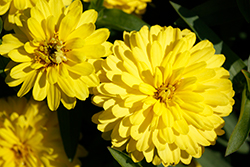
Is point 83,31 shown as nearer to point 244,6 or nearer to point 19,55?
point 19,55

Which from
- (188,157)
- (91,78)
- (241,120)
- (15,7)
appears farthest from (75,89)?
(241,120)

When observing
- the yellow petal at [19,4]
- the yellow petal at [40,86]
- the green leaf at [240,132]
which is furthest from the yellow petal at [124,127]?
the yellow petal at [19,4]

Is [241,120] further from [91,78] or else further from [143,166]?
[91,78]

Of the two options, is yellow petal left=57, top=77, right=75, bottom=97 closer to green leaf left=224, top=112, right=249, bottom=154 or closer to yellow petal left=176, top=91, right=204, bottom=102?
yellow petal left=176, top=91, right=204, bottom=102

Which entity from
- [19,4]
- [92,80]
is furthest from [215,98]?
[19,4]

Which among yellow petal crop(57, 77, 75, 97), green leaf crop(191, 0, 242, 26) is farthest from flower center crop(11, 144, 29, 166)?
green leaf crop(191, 0, 242, 26)

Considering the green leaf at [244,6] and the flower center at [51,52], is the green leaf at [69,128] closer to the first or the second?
the flower center at [51,52]
